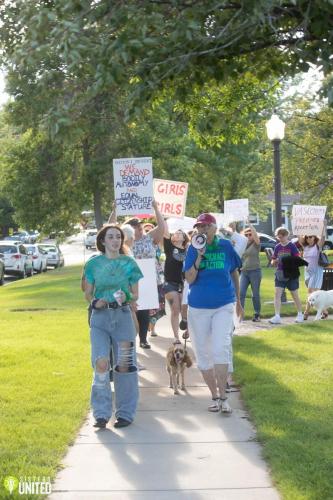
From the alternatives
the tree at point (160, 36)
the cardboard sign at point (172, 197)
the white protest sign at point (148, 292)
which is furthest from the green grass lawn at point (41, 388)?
the tree at point (160, 36)

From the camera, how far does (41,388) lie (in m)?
8.39

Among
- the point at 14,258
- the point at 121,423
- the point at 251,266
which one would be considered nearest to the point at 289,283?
the point at 251,266

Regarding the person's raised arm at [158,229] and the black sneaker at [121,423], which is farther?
the person's raised arm at [158,229]

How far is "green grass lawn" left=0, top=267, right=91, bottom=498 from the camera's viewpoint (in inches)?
234

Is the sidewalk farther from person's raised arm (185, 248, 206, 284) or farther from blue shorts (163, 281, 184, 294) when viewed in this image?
blue shorts (163, 281, 184, 294)

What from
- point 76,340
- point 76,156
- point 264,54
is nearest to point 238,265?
point 264,54

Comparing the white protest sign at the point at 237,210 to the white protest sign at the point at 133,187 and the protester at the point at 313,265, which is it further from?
the white protest sign at the point at 133,187

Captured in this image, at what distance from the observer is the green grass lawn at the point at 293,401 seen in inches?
210

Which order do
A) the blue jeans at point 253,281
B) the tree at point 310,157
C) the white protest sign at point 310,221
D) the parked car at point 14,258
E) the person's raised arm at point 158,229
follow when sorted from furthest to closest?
1. the parked car at point 14,258
2. the tree at point 310,157
3. the white protest sign at point 310,221
4. the blue jeans at point 253,281
5. the person's raised arm at point 158,229

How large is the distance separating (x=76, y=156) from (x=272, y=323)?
21.5 m
